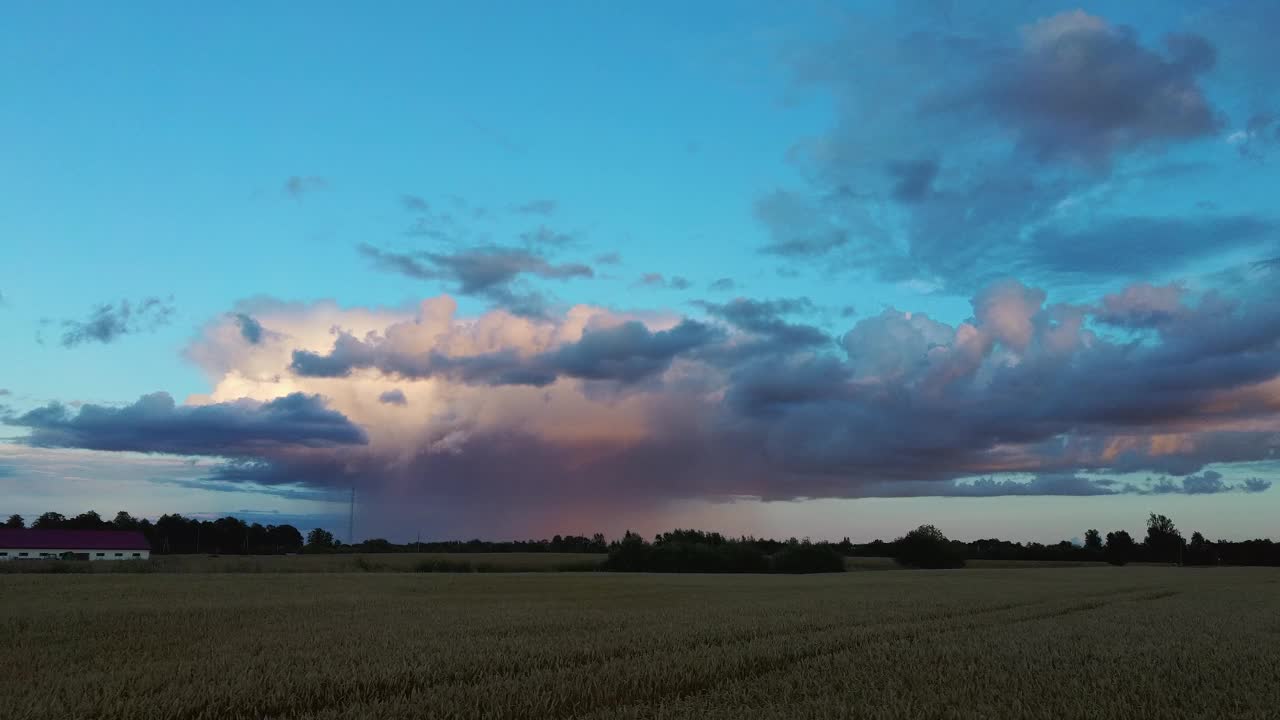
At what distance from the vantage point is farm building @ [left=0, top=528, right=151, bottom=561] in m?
113

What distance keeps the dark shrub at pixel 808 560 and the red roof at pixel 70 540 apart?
87965mm

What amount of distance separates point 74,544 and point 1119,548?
190 m

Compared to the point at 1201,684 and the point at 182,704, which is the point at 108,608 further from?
the point at 1201,684

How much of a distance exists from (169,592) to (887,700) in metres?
29.6

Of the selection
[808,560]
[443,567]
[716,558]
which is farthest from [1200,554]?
[443,567]

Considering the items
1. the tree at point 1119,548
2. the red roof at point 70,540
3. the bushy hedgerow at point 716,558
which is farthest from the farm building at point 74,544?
the tree at point 1119,548

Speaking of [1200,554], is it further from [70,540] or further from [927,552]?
[70,540]

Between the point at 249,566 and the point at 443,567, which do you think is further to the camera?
the point at 443,567

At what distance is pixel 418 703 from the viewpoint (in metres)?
9.95

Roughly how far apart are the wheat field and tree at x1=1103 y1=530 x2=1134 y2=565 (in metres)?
152

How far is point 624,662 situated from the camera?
43.0ft

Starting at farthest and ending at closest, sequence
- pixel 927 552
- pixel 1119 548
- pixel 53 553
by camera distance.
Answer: pixel 1119 548
pixel 927 552
pixel 53 553

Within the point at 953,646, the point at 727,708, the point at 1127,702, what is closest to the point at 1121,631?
the point at 953,646

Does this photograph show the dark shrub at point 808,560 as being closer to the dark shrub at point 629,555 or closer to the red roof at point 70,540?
the dark shrub at point 629,555
